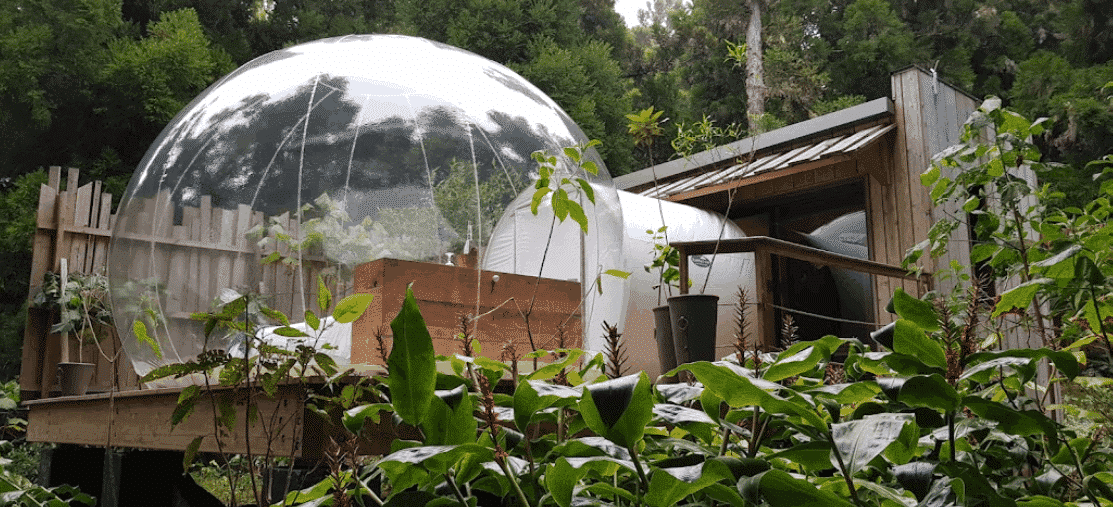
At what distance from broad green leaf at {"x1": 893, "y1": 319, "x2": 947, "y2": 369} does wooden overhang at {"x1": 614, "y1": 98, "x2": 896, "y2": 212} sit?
4.66 meters

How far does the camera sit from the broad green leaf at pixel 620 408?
586 millimetres

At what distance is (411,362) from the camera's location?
2.00 feet

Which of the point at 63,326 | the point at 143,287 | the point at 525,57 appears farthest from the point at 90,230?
the point at 525,57

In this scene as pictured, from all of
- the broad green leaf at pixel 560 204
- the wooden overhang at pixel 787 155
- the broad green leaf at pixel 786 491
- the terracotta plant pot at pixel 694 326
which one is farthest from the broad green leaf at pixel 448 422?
the wooden overhang at pixel 787 155

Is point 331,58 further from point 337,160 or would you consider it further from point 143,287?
point 143,287

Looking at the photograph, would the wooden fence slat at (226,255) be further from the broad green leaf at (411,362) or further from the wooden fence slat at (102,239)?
the wooden fence slat at (102,239)

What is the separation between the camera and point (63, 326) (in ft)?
19.2

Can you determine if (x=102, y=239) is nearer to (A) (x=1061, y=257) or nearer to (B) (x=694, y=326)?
(B) (x=694, y=326)

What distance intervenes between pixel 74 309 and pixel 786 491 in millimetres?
6162

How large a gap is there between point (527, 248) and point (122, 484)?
2.15 metres

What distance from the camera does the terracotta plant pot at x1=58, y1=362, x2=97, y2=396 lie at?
4.63m

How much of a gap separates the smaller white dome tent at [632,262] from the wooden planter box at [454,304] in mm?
91

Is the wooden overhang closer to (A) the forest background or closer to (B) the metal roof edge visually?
(B) the metal roof edge

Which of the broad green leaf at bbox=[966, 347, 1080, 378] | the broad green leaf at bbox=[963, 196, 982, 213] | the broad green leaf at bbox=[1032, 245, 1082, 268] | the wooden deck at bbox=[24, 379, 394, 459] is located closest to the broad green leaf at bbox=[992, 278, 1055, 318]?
the broad green leaf at bbox=[1032, 245, 1082, 268]
